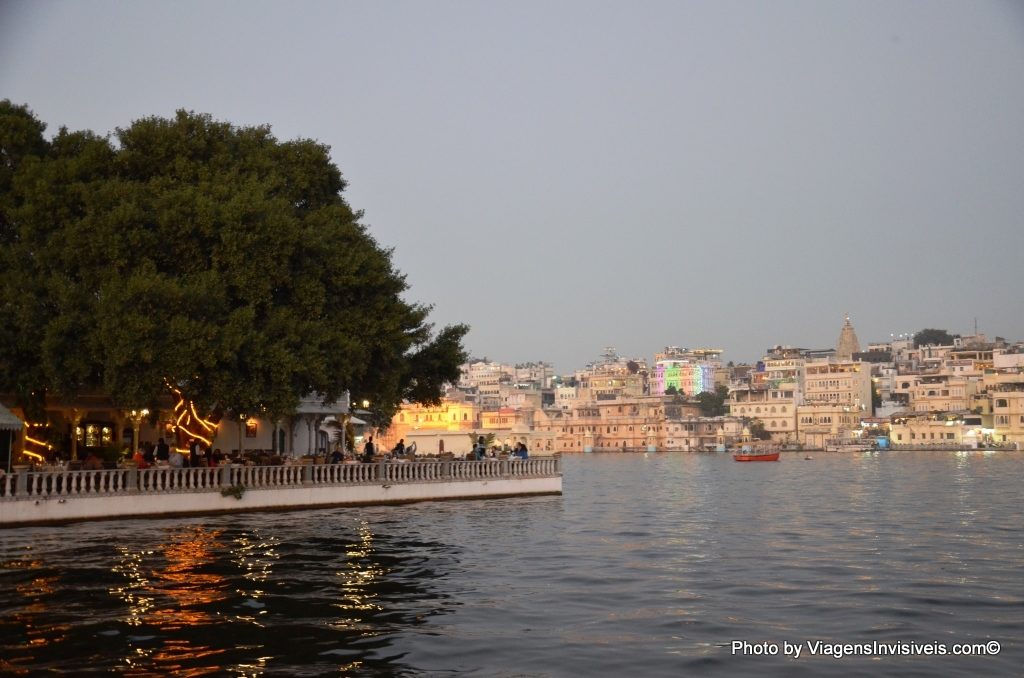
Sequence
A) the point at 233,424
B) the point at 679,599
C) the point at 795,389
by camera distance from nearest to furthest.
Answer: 1. the point at 679,599
2. the point at 233,424
3. the point at 795,389

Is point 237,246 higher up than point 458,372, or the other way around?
point 237,246

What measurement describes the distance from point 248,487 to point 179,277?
18.9 feet

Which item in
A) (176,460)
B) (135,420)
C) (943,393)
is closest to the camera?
(176,460)

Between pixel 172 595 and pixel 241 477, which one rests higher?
pixel 241 477

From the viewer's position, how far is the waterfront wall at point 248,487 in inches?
965

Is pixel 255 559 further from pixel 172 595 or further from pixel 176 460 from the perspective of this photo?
pixel 176 460

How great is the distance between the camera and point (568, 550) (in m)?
20.7

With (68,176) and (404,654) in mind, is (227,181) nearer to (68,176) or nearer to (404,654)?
(68,176)

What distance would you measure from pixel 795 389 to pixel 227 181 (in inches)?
6832

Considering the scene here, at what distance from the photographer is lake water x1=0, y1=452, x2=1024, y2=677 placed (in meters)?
10.8

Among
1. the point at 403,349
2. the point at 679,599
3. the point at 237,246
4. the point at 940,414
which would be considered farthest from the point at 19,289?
the point at 940,414

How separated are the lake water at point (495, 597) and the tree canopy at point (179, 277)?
4.13 m

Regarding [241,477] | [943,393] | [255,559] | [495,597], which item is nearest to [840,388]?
[943,393]

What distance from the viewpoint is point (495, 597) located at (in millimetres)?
14703
